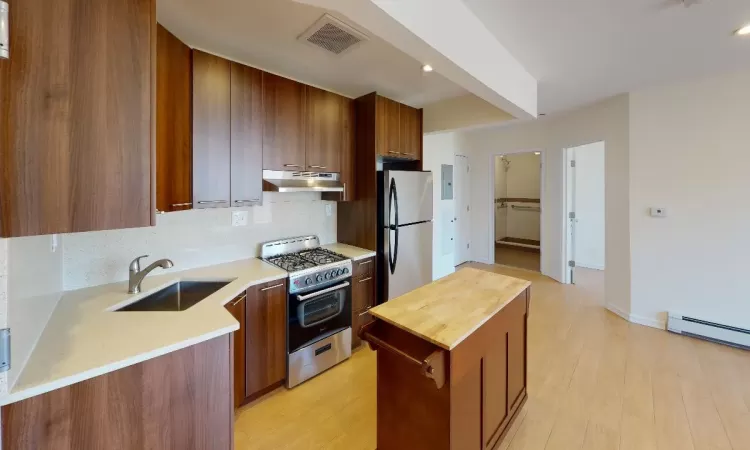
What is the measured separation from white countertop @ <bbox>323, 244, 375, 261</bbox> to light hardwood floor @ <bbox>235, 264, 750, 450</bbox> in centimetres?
91

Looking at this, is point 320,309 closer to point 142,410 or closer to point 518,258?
point 142,410

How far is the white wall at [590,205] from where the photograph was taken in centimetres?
540

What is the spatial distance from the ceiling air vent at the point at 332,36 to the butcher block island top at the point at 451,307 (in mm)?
1695

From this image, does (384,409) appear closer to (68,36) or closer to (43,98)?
Result: (43,98)

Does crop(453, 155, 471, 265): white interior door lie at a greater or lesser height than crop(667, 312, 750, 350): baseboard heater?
greater

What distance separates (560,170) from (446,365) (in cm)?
438

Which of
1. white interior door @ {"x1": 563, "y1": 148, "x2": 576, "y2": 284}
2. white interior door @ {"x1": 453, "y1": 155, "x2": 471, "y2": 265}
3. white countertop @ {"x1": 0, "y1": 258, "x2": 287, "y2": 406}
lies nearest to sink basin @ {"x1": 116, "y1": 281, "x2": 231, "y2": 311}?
white countertop @ {"x1": 0, "y1": 258, "x2": 287, "y2": 406}

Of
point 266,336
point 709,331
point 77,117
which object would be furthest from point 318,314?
point 709,331

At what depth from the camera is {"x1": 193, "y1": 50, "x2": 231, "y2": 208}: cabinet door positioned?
2006mm

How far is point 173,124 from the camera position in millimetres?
1844

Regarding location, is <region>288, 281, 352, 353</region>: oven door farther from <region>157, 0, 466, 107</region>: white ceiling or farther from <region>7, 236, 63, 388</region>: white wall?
<region>157, 0, 466, 107</region>: white ceiling

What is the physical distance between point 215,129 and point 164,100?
387 millimetres

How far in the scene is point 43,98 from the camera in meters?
0.95

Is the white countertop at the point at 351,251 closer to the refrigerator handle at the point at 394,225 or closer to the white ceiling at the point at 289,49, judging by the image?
the refrigerator handle at the point at 394,225
